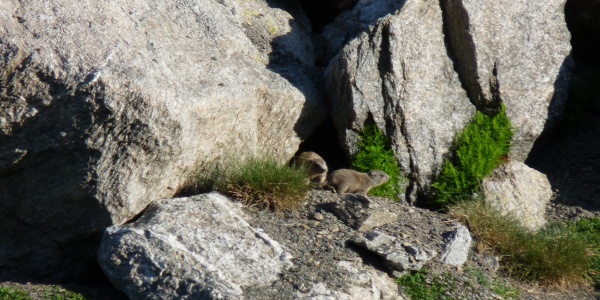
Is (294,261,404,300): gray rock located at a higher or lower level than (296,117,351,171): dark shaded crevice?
lower

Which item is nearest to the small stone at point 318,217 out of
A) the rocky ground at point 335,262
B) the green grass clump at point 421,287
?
the rocky ground at point 335,262

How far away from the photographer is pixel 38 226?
7863 millimetres

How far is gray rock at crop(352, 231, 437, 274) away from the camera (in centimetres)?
A: 768

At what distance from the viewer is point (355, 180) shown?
9.02 m

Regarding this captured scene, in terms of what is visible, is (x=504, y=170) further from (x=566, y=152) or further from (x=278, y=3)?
(x=278, y=3)

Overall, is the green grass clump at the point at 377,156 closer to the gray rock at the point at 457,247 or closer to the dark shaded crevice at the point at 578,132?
the gray rock at the point at 457,247

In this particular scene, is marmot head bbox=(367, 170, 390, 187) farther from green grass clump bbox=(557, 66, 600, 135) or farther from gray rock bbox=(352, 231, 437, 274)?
green grass clump bbox=(557, 66, 600, 135)

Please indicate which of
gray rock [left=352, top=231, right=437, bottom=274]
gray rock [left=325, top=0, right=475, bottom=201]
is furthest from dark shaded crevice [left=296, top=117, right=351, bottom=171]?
gray rock [left=352, top=231, right=437, bottom=274]

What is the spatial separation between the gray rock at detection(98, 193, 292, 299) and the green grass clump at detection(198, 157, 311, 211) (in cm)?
46

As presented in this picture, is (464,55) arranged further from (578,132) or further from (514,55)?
(578,132)

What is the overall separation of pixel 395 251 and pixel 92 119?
2986 millimetres

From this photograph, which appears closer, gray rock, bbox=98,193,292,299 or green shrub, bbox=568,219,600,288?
gray rock, bbox=98,193,292,299

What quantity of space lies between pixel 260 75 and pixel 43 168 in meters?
2.64

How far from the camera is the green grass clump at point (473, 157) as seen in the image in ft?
31.1
